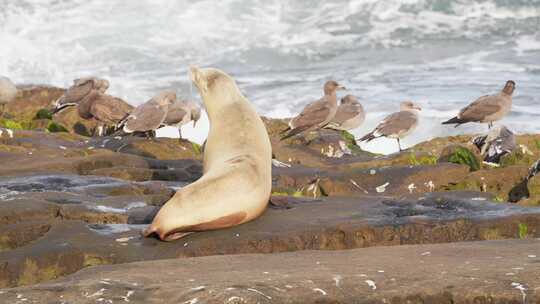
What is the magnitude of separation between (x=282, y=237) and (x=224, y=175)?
61 centimetres

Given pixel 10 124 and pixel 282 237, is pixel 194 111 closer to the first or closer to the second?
pixel 10 124

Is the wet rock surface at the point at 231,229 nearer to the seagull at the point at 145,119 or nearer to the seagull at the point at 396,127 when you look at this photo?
the seagull at the point at 145,119

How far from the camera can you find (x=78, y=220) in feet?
22.5

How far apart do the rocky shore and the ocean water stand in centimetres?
848

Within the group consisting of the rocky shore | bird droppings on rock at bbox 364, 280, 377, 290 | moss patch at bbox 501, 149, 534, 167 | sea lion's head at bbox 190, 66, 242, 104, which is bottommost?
bird droppings on rock at bbox 364, 280, 377, 290

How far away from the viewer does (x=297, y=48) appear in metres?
29.8

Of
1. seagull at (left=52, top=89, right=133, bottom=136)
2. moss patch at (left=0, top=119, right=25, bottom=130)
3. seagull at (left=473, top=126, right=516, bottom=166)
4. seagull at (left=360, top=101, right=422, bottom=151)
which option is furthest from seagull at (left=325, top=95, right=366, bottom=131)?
moss patch at (left=0, top=119, right=25, bottom=130)

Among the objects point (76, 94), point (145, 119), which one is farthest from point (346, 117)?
point (76, 94)

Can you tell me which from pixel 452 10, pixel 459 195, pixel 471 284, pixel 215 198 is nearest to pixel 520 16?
pixel 452 10

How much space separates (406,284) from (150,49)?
26660 millimetres

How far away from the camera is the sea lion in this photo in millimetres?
6555

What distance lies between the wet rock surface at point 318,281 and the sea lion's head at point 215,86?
2621 mm

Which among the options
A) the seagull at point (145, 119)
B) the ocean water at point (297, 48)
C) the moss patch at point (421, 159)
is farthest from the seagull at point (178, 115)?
the ocean water at point (297, 48)

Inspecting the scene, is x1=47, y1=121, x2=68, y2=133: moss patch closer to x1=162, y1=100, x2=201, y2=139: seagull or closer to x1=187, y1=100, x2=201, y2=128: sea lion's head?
x1=162, y1=100, x2=201, y2=139: seagull
